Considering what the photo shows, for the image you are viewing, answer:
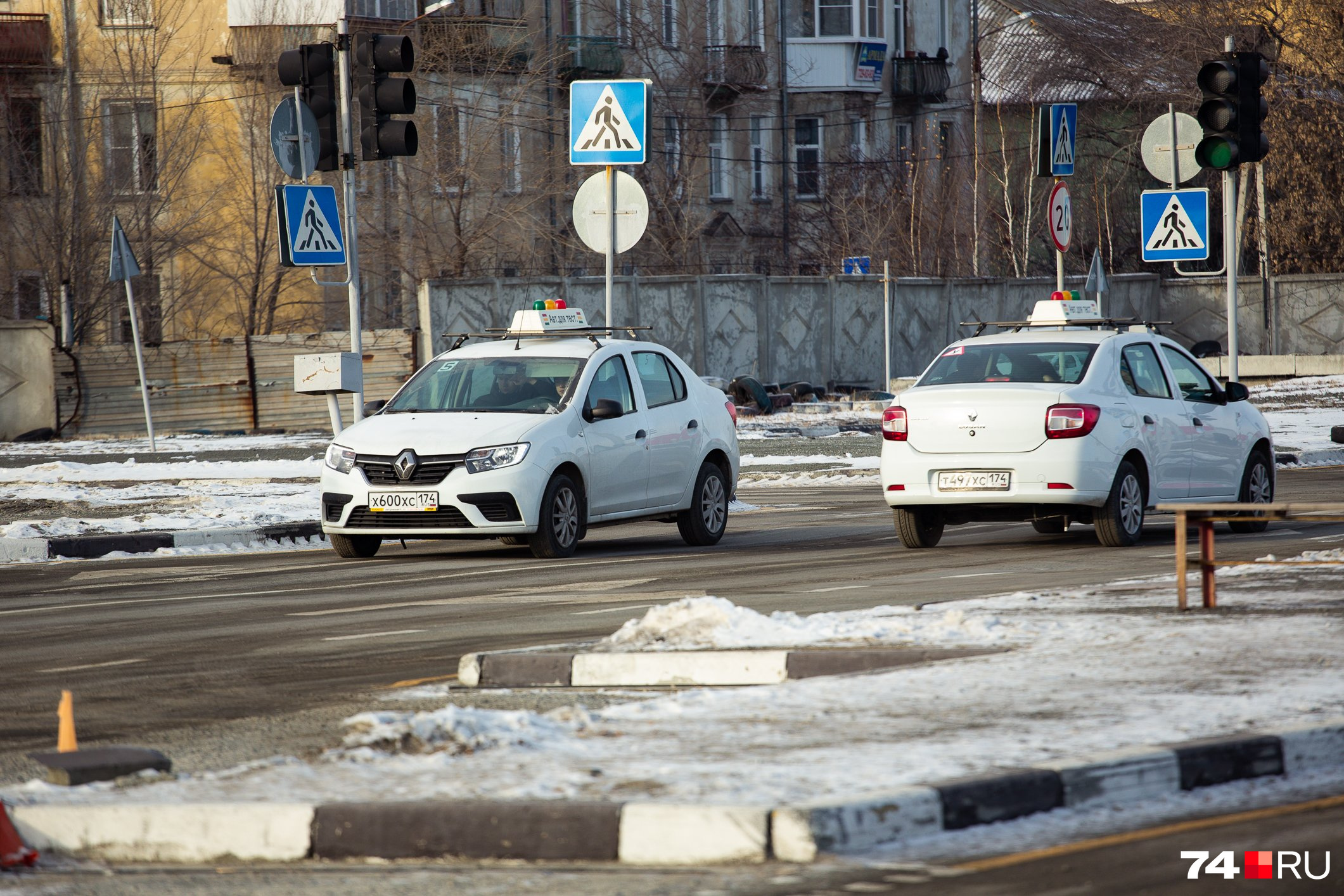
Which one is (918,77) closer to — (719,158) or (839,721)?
(719,158)

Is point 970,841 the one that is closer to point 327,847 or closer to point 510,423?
point 327,847

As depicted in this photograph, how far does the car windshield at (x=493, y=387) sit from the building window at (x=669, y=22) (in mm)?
36126

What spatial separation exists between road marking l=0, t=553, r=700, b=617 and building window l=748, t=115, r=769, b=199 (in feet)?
130

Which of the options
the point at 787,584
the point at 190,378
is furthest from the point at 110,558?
the point at 190,378

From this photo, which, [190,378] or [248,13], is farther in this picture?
[248,13]

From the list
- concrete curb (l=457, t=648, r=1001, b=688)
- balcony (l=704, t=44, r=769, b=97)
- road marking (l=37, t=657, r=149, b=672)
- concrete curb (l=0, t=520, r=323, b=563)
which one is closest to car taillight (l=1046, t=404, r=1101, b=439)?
concrete curb (l=457, t=648, r=1001, b=688)

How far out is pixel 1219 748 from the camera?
6.02m

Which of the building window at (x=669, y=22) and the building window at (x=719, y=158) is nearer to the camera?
the building window at (x=669, y=22)

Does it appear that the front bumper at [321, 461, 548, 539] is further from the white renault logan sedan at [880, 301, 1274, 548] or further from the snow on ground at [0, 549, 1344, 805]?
the snow on ground at [0, 549, 1344, 805]

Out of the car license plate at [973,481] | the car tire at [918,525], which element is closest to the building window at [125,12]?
the car tire at [918,525]

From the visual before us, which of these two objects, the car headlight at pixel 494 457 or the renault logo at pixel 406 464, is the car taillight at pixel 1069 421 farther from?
the renault logo at pixel 406 464

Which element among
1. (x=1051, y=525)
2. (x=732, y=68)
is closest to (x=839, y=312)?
(x=732, y=68)

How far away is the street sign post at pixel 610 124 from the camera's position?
17.6 meters

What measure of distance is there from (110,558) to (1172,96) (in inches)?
1634
